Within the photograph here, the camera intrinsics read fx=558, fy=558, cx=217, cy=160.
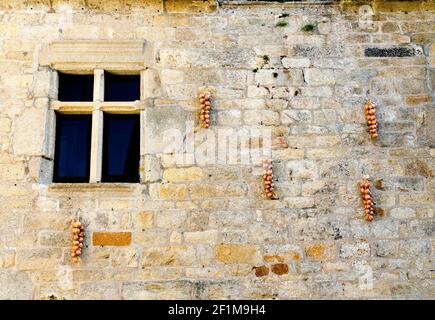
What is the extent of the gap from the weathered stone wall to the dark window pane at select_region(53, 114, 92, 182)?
196mm

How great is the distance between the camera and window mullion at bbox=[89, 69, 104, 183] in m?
4.56

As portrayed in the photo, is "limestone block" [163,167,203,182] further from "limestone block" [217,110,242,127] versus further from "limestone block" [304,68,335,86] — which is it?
"limestone block" [304,68,335,86]

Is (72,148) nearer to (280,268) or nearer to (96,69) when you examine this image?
(96,69)

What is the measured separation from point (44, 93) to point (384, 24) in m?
3.04

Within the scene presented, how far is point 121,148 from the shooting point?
187 inches

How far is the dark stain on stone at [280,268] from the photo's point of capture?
4.33 metres

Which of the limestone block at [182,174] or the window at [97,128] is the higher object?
the window at [97,128]

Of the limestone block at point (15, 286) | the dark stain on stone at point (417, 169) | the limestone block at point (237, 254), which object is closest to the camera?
the limestone block at point (15, 286)

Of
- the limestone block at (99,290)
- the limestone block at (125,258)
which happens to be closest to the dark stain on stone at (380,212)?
the limestone block at (125,258)

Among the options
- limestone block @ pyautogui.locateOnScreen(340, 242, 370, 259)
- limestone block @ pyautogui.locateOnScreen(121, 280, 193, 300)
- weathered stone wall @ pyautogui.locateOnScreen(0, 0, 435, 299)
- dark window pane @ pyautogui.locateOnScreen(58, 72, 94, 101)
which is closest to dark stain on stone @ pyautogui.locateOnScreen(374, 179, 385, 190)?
weathered stone wall @ pyautogui.locateOnScreen(0, 0, 435, 299)

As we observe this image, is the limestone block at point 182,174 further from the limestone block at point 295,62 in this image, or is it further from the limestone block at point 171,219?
the limestone block at point 295,62

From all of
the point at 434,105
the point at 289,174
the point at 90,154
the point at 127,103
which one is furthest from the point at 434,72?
the point at 90,154

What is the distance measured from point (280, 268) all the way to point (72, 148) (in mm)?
2004

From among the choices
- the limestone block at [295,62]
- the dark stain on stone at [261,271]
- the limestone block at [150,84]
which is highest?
the limestone block at [295,62]
